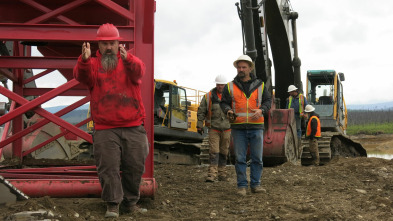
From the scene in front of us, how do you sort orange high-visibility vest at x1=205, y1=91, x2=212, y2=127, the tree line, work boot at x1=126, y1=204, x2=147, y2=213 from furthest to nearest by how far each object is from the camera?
the tree line
orange high-visibility vest at x1=205, y1=91, x2=212, y2=127
work boot at x1=126, y1=204, x2=147, y2=213

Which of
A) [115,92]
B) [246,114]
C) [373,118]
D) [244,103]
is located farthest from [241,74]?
[373,118]

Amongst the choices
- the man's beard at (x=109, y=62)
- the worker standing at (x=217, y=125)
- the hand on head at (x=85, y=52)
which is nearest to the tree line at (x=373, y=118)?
the worker standing at (x=217, y=125)

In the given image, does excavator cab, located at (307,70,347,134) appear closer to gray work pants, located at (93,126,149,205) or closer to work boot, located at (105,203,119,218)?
gray work pants, located at (93,126,149,205)

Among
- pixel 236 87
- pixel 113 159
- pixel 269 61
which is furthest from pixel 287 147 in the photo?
pixel 113 159

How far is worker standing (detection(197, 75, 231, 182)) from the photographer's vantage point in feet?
29.6

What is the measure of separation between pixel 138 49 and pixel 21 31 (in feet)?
4.26

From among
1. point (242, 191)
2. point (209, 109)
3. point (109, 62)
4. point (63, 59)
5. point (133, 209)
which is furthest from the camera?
point (209, 109)

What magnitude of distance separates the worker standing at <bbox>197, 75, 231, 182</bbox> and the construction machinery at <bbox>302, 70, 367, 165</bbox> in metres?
6.10

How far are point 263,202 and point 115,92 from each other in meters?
2.24

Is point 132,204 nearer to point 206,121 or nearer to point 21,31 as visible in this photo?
point 21,31

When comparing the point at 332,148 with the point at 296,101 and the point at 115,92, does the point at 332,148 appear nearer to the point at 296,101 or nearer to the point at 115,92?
the point at 296,101

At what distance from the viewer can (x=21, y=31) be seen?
18.6 ft

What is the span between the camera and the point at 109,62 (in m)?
4.92

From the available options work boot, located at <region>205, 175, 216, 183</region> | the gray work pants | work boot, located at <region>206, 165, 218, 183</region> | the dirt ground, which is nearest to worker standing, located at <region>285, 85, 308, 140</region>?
the dirt ground
